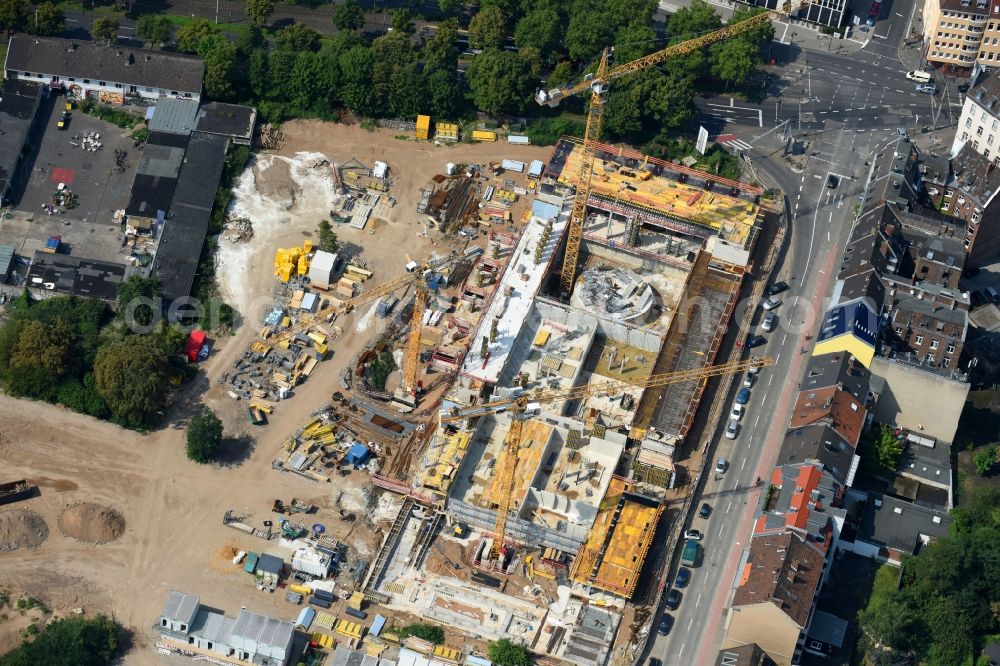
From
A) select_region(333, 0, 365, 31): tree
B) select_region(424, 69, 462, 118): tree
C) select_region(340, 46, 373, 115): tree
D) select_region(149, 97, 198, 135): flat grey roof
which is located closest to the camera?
select_region(149, 97, 198, 135): flat grey roof

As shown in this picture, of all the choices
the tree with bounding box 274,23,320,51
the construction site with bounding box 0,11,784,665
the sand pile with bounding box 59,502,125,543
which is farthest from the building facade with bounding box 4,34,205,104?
the sand pile with bounding box 59,502,125,543

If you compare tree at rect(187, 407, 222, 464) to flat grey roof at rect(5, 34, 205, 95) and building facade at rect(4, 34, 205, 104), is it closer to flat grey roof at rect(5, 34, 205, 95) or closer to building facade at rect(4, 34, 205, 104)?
building facade at rect(4, 34, 205, 104)

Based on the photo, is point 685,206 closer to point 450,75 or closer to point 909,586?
point 450,75

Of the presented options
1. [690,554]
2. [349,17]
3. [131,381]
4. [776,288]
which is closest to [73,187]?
[131,381]

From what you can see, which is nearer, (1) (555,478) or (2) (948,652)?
(2) (948,652)

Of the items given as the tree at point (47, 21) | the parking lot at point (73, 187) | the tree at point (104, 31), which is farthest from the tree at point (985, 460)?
the tree at point (47, 21)

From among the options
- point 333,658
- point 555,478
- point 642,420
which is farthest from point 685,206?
point 333,658
